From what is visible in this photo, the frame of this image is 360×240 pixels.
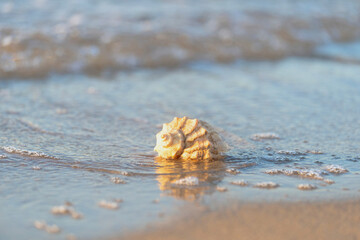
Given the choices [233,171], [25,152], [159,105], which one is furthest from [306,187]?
[159,105]

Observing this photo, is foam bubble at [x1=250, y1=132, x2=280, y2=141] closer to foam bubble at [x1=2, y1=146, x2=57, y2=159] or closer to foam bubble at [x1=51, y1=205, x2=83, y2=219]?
foam bubble at [x1=2, y1=146, x2=57, y2=159]

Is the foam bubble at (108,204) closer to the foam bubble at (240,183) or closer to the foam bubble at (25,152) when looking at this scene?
the foam bubble at (240,183)

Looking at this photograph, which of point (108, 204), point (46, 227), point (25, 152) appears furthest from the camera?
point (25, 152)

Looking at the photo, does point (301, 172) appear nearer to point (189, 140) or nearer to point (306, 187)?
point (306, 187)

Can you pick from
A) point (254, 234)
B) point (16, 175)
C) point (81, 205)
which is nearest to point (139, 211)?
point (81, 205)

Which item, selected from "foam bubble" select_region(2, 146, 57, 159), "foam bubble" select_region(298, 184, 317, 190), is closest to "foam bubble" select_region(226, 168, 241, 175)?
"foam bubble" select_region(298, 184, 317, 190)

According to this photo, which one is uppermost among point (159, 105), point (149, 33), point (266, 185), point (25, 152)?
point (149, 33)
